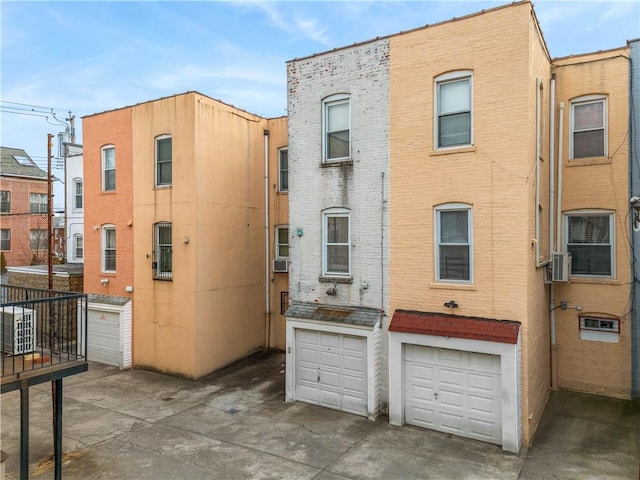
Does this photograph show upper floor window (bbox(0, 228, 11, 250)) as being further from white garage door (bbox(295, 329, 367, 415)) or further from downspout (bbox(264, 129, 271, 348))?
white garage door (bbox(295, 329, 367, 415))

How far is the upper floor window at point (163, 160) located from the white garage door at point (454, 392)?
9775 millimetres

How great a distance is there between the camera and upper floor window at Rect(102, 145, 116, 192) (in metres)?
16.4

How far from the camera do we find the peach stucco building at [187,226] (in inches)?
563

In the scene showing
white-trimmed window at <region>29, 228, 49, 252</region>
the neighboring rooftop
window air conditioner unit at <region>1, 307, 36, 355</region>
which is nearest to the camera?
window air conditioner unit at <region>1, 307, 36, 355</region>

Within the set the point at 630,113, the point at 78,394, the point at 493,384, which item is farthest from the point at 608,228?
the point at 78,394

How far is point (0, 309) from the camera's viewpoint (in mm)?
8008

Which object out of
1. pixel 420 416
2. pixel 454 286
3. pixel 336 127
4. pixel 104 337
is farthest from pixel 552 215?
pixel 104 337

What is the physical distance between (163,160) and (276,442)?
32.7 ft

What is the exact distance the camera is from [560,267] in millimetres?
11250

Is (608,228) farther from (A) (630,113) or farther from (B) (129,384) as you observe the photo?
(B) (129,384)

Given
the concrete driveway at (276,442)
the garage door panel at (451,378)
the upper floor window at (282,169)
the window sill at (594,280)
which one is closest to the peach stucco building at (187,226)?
the upper floor window at (282,169)

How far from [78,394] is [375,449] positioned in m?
8.83

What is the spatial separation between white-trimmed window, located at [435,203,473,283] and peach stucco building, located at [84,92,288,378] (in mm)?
7604

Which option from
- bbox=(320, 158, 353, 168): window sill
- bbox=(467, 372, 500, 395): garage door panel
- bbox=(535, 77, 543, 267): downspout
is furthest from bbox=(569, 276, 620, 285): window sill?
bbox=(320, 158, 353, 168): window sill
